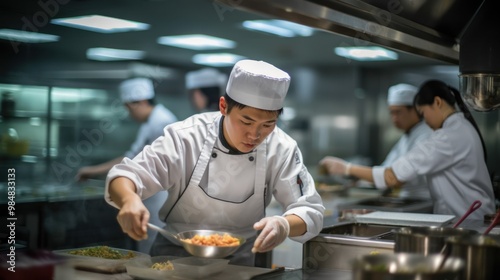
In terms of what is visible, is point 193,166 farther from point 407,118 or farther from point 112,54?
point 112,54

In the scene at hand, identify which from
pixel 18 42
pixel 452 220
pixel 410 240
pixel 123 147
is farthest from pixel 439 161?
pixel 123 147

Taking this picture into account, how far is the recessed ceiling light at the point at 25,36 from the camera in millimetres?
4379

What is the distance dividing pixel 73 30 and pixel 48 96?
86 cm

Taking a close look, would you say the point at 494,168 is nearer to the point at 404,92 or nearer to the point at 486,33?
the point at 404,92

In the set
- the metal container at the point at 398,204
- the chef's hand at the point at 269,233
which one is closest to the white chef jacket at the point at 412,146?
the metal container at the point at 398,204

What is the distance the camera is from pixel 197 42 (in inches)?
258

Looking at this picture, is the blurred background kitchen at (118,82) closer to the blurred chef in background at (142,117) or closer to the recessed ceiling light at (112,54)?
the recessed ceiling light at (112,54)

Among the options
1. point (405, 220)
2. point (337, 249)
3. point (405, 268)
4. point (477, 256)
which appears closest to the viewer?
point (405, 268)

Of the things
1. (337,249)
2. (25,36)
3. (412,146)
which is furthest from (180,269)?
(25,36)

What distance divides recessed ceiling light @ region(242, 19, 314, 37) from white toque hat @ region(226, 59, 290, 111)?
125 inches

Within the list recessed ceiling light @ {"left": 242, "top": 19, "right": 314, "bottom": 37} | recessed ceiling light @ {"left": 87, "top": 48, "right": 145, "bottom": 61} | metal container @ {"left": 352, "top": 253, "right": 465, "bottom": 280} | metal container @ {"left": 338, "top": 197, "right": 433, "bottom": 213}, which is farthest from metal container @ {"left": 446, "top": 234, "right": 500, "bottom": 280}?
recessed ceiling light @ {"left": 87, "top": 48, "right": 145, "bottom": 61}

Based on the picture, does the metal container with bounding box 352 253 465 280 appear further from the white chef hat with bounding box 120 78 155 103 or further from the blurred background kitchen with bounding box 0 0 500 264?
the white chef hat with bounding box 120 78 155 103

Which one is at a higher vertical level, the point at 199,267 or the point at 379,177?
the point at 379,177

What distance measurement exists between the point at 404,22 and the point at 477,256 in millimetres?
1047
